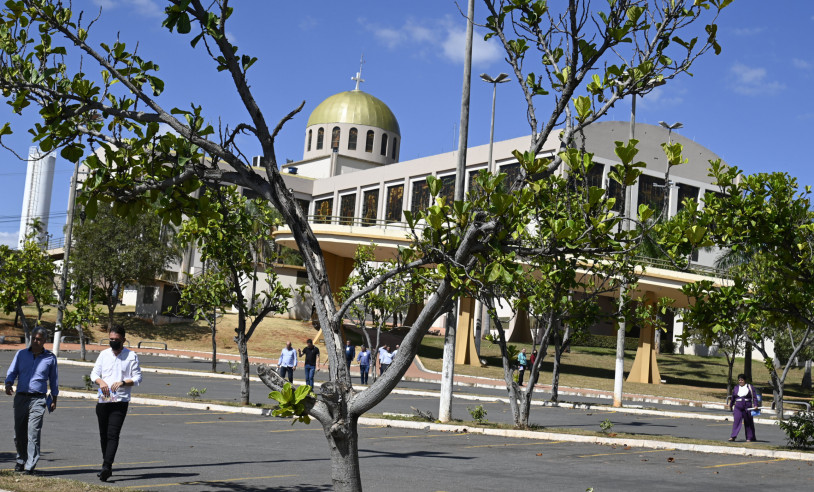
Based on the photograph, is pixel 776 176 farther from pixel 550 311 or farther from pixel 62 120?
pixel 62 120

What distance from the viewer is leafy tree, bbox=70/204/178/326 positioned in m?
48.7

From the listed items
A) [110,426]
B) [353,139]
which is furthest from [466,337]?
[353,139]

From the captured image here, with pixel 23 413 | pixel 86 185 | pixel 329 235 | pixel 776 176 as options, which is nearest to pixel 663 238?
pixel 86 185

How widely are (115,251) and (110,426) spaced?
43324 mm

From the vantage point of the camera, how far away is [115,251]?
49.6 m

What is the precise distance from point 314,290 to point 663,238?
2.28 metres

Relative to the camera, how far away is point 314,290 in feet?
18.5

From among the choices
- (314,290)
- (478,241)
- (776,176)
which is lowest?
(314,290)

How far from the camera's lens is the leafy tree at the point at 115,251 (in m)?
48.7

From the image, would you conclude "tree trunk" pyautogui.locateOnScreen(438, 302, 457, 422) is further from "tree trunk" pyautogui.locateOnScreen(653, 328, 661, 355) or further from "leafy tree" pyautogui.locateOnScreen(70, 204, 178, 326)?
"leafy tree" pyautogui.locateOnScreen(70, 204, 178, 326)

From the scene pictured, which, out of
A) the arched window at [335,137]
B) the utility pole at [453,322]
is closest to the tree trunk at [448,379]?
the utility pole at [453,322]

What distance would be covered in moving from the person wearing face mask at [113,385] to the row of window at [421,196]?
36036 mm

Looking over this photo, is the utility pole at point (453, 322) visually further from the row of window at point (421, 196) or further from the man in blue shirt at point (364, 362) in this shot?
the row of window at point (421, 196)

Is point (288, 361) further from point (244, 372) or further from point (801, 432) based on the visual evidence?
point (801, 432)
